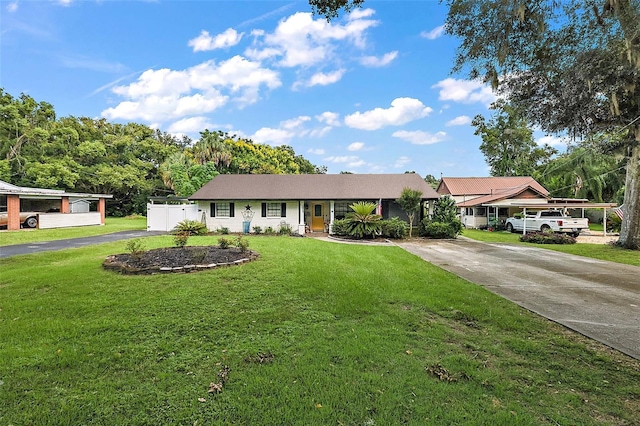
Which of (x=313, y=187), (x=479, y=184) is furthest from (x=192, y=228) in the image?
(x=479, y=184)

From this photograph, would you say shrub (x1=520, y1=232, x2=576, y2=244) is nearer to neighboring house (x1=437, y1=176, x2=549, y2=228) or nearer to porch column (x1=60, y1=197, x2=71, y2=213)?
neighboring house (x1=437, y1=176, x2=549, y2=228)

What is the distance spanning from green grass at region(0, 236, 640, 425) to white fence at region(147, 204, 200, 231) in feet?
46.1

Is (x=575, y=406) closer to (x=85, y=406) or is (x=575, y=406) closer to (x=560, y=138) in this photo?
(x=85, y=406)

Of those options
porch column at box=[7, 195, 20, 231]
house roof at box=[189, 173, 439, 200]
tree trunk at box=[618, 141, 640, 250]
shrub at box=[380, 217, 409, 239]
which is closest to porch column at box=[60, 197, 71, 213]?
porch column at box=[7, 195, 20, 231]

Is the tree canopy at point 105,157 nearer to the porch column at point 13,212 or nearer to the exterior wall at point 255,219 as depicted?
the exterior wall at point 255,219

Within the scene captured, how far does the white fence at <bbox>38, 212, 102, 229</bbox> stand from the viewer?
1998 centimetres

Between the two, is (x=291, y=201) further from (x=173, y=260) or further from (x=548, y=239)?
(x=548, y=239)

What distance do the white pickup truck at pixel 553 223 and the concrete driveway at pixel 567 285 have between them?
312 inches

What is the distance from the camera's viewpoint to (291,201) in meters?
19.9

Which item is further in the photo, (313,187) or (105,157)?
(105,157)

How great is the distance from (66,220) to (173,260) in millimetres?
18628

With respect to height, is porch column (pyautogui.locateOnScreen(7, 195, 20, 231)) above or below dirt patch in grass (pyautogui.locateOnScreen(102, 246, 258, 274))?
above

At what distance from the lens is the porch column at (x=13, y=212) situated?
61.2ft

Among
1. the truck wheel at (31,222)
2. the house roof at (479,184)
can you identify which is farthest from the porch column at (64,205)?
the house roof at (479,184)
